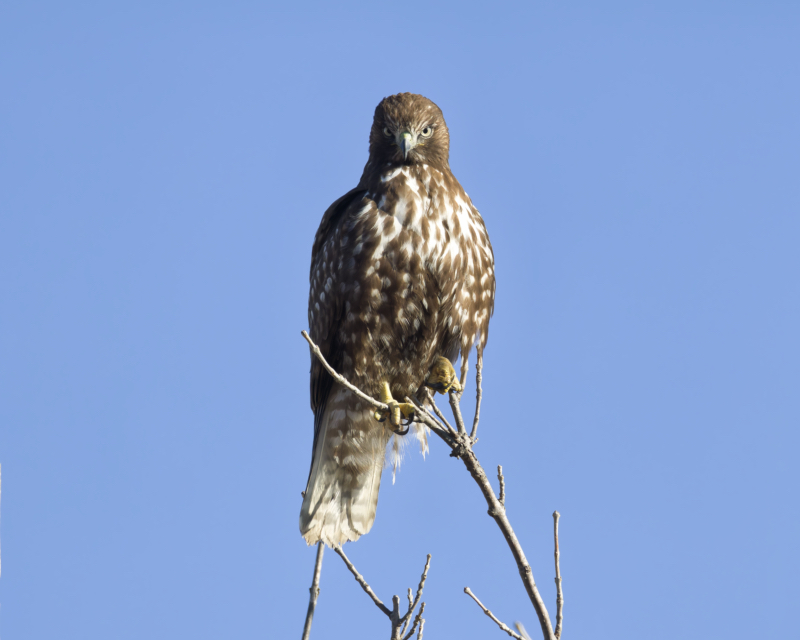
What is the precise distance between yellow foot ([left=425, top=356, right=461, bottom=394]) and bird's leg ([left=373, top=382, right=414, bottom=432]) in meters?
0.32

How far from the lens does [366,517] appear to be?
627cm

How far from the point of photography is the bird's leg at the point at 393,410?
5480 millimetres

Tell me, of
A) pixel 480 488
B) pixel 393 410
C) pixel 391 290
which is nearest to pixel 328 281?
pixel 391 290

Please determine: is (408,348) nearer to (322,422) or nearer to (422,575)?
(322,422)

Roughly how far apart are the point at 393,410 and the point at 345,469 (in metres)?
1.06

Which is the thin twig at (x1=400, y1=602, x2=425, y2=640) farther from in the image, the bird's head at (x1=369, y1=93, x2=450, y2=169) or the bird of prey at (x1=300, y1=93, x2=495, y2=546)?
the bird's head at (x1=369, y1=93, x2=450, y2=169)

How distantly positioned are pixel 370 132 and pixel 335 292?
4.12ft

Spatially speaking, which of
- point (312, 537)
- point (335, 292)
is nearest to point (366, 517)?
point (312, 537)

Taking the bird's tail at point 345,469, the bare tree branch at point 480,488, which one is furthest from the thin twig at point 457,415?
the bird's tail at point 345,469

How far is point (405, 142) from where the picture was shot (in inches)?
222

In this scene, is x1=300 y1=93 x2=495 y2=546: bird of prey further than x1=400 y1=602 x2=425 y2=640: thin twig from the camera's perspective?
Yes

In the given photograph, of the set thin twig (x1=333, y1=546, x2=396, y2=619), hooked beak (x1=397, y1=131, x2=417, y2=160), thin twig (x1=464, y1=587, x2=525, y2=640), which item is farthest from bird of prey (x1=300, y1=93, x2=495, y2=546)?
thin twig (x1=464, y1=587, x2=525, y2=640)

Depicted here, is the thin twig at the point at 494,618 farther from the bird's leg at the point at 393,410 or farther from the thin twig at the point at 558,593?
the bird's leg at the point at 393,410

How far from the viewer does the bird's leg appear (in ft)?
18.0
